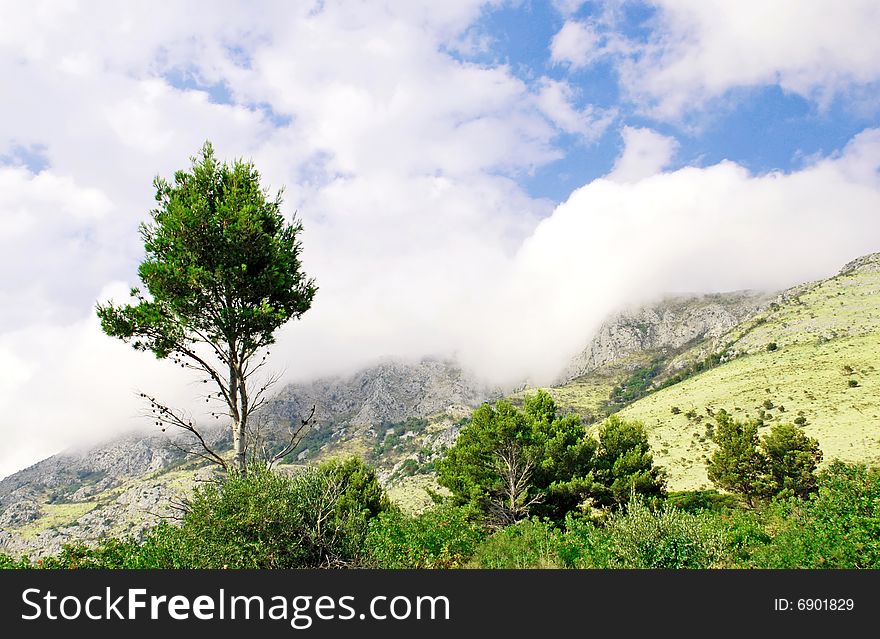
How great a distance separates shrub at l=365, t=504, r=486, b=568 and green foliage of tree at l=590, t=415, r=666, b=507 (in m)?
20.9

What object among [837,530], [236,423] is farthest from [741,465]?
[236,423]

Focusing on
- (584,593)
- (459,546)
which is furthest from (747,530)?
(584,593)

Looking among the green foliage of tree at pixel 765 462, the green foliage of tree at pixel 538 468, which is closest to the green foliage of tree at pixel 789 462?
the green foliage of tree at pixel 765 462

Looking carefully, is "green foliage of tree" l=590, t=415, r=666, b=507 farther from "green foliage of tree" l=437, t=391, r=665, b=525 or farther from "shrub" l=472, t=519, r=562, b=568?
"shrub" l=472, t=519, r=562, b=568

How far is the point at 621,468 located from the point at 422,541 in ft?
90.5

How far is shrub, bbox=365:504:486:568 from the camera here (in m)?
12.5

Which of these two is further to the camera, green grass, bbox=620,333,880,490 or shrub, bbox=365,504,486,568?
green grass, bbox=620,333,880,490

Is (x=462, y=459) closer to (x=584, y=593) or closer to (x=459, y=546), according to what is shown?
(x=459, y=546)

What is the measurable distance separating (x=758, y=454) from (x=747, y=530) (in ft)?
99.5

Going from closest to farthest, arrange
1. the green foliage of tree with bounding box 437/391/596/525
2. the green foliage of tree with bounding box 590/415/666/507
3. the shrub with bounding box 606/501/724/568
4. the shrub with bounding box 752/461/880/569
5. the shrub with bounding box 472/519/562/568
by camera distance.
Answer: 1. the shrub with bounding box 752/461/880/569
2. the shrub with bounding box 606/501/724/568
3. the shrub with bounding box 472/519/562/568
4. the green foliage of tree with bounding box 437/391/596/525
5. the green foliage of tree with bounding box 590/415/666/507

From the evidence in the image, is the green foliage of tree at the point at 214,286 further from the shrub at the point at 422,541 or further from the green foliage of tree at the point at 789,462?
the green foliage of tree at the point at 789,462

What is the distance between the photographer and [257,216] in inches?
543

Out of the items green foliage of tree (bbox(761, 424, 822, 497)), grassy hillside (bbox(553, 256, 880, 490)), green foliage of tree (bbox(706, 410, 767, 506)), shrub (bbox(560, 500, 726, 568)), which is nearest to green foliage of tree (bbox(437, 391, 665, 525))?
green foliage of tree (bbox(706, 410, 767, 506))

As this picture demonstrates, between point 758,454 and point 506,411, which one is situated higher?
point 506,411
